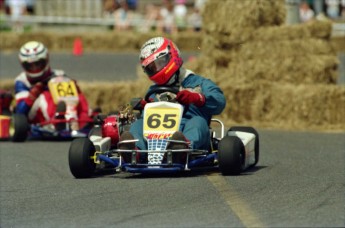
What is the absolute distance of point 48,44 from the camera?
29703 millimetres

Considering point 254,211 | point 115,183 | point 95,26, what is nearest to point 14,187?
point 115,183

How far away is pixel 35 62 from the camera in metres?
15.5

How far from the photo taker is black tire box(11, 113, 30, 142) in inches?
563

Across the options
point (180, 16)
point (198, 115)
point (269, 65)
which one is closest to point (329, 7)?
point (180, 16)

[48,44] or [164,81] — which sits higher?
[164,81]

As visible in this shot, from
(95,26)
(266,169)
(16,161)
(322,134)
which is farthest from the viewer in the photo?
(95,26)

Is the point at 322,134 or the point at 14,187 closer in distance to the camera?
the point at 14,187

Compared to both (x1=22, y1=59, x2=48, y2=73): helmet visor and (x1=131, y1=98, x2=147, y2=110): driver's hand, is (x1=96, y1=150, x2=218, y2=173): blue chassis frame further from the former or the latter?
(x1=22, y1=59, x2=48, y2=73): helmet visor

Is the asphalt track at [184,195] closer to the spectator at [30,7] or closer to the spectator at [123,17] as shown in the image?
the spectator at [123,17]

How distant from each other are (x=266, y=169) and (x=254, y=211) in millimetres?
2795

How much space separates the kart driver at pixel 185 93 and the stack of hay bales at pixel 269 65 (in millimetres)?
4597

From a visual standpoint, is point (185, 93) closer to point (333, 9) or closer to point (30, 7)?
point (333, 9)

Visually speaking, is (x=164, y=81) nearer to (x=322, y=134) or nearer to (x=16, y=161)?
(x=16, y=161)

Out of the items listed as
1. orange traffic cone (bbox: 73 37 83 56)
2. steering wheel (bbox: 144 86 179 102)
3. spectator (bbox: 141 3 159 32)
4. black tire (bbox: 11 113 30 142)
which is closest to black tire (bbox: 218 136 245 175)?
steering wheel (bbox: 144 86 179 102)
